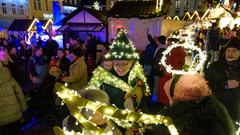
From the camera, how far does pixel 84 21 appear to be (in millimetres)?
20422

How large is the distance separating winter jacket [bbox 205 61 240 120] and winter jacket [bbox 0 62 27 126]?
335 cm

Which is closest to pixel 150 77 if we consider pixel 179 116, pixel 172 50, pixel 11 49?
pixel 172 50

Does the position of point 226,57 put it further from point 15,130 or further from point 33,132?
point 33,132

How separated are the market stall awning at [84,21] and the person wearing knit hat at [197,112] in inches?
710

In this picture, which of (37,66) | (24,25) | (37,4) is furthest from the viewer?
(37,4)

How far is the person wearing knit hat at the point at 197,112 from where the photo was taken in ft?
6.81

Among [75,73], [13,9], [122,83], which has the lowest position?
[75,73]

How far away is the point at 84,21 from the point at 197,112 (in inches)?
746

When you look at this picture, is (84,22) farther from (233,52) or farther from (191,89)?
(191,89)

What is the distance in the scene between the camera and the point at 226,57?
4.43 m

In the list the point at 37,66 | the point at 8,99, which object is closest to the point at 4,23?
the point at 37,66

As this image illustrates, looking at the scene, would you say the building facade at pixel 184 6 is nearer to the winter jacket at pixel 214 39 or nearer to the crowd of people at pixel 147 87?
the winter jacket at pixel 214 39

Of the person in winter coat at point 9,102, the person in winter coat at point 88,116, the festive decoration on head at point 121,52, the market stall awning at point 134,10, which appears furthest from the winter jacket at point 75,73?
the market stall awning at point 134,10

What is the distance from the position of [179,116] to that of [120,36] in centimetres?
206
